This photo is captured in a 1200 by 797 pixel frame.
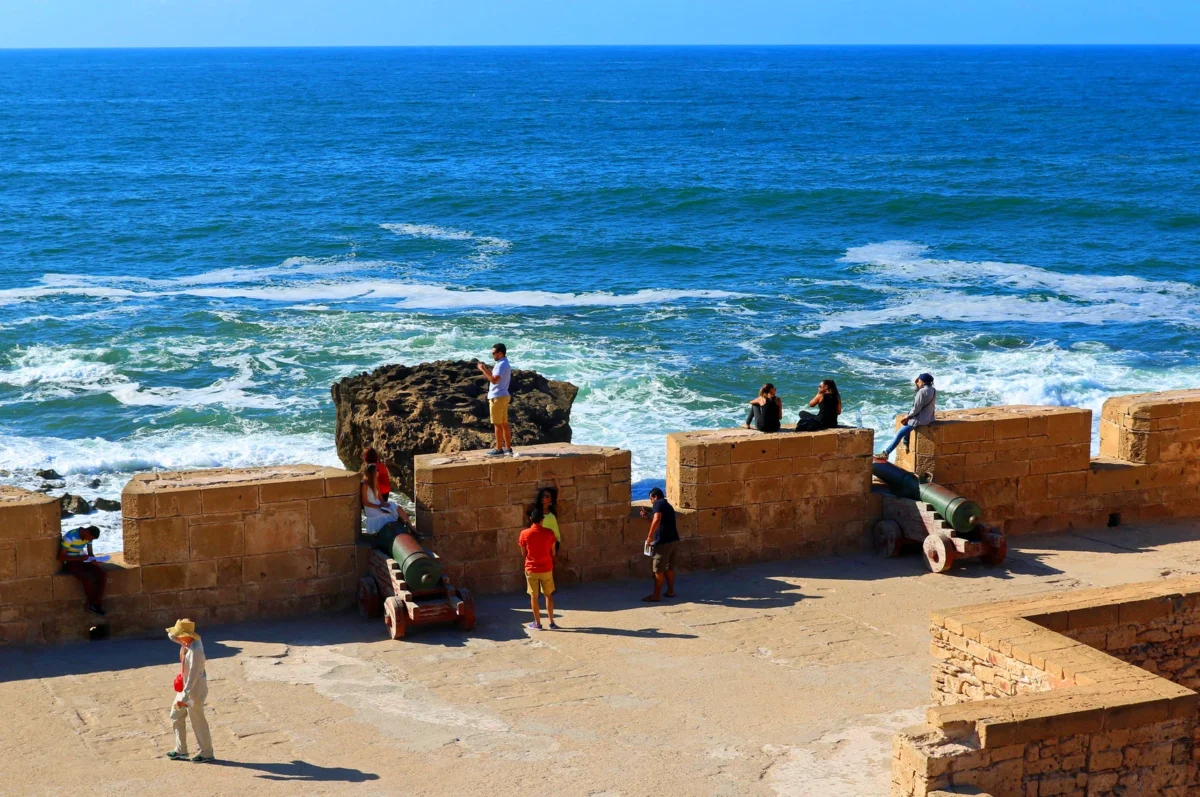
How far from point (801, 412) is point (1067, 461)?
287cm

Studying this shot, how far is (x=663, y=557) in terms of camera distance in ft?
40.0

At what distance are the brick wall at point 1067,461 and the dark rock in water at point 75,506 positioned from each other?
10.3m

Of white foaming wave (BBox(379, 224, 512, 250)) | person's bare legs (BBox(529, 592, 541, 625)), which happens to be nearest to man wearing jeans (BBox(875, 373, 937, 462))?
person's bare legs (BBox(529, 592, 541, 625))

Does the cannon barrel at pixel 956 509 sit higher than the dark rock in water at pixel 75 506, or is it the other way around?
the cannon barrel at pixel 956 509

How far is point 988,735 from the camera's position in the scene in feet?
24.5

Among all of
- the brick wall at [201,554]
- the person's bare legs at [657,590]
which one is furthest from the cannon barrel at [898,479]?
the brick wall at [201,554]

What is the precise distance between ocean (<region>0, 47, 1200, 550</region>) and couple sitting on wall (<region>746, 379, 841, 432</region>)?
5.81 metres

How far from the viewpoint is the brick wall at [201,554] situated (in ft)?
36.2

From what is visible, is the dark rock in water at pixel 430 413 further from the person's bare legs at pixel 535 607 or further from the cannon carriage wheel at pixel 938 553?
the cannon carriage wheel at pixel 938 553

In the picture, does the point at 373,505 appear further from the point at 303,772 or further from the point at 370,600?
the point at 303,772

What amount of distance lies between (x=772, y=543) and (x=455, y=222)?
3534cm

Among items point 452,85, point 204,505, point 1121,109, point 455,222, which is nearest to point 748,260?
point 455,222

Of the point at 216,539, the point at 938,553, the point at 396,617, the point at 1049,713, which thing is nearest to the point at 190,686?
the point at 396,617

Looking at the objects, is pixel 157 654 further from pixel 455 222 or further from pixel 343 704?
pixel 455 222
